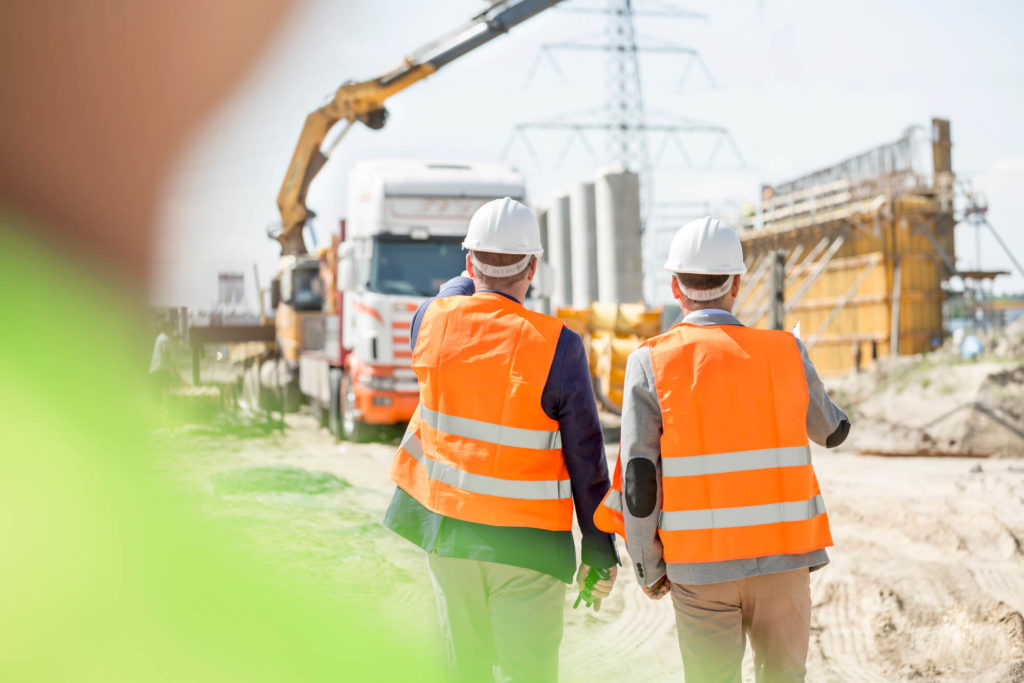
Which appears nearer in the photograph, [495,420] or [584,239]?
[495,420]

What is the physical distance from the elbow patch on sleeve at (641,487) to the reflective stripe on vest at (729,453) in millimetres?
43

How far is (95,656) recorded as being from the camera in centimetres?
336

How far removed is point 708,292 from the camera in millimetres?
2889

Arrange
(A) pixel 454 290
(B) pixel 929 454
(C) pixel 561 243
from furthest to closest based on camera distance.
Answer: (C) pixel 561 243 < (B) pixel 929 454 < (A) pixel 454 290

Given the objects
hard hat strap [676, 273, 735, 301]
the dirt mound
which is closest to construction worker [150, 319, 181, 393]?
hard hat strap [676, 273, 735, 301]

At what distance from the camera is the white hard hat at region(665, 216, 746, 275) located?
286 centimetres

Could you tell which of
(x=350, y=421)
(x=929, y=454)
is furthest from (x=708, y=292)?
(x=929, y=454)

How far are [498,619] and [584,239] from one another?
17661 mm

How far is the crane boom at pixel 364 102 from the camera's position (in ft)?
46.4

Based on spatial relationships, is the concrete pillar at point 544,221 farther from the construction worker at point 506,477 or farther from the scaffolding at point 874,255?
the construction worker at point 506,477

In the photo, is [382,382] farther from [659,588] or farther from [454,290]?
[659,588]

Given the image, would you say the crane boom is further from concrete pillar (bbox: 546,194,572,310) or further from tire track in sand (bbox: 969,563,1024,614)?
tire track in sand (bbox: 969,563,1024,614)

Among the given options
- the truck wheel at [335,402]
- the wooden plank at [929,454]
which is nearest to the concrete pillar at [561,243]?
the truck wheel at [335,402]

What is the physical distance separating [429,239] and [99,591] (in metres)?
8.40
